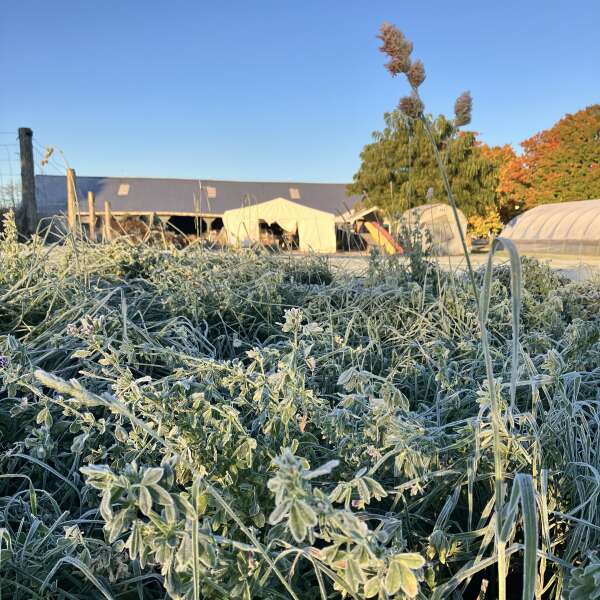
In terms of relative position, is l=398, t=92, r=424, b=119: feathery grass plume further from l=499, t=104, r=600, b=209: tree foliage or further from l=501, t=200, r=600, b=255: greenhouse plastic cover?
l=499, t=104, r=600, b=209: tree foliage

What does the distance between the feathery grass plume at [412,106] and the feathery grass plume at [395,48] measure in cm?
6

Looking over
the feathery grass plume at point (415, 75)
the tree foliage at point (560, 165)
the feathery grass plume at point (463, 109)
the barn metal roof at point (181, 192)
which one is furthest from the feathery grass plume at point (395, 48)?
the tree foliage at point (560, 165)

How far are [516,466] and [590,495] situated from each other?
121 millimetres

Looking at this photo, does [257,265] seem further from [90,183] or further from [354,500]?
[90,183]

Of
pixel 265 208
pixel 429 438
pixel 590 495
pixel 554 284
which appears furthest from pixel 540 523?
pixel 265 208

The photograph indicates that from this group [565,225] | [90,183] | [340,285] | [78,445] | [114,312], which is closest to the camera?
[78,445]

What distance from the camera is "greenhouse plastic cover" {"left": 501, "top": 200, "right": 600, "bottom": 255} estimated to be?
13.2 meters

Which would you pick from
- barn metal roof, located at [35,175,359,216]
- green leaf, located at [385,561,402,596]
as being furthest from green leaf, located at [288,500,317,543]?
barn metal roof, located at [35,175,359,216]

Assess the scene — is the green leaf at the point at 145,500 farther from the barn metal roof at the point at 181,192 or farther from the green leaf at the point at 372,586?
the barn metal roof at the point at 181,192

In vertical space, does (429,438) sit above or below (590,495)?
above

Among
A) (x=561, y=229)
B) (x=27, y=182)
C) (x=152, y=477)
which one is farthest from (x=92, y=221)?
(x=561, y=229)

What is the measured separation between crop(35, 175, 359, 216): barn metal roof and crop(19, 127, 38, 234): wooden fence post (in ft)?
66.1

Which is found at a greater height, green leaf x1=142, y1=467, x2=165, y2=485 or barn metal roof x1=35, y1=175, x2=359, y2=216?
barn metal roof x1=35, y1=175, x2=359, y2=216

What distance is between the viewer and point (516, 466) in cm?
89
